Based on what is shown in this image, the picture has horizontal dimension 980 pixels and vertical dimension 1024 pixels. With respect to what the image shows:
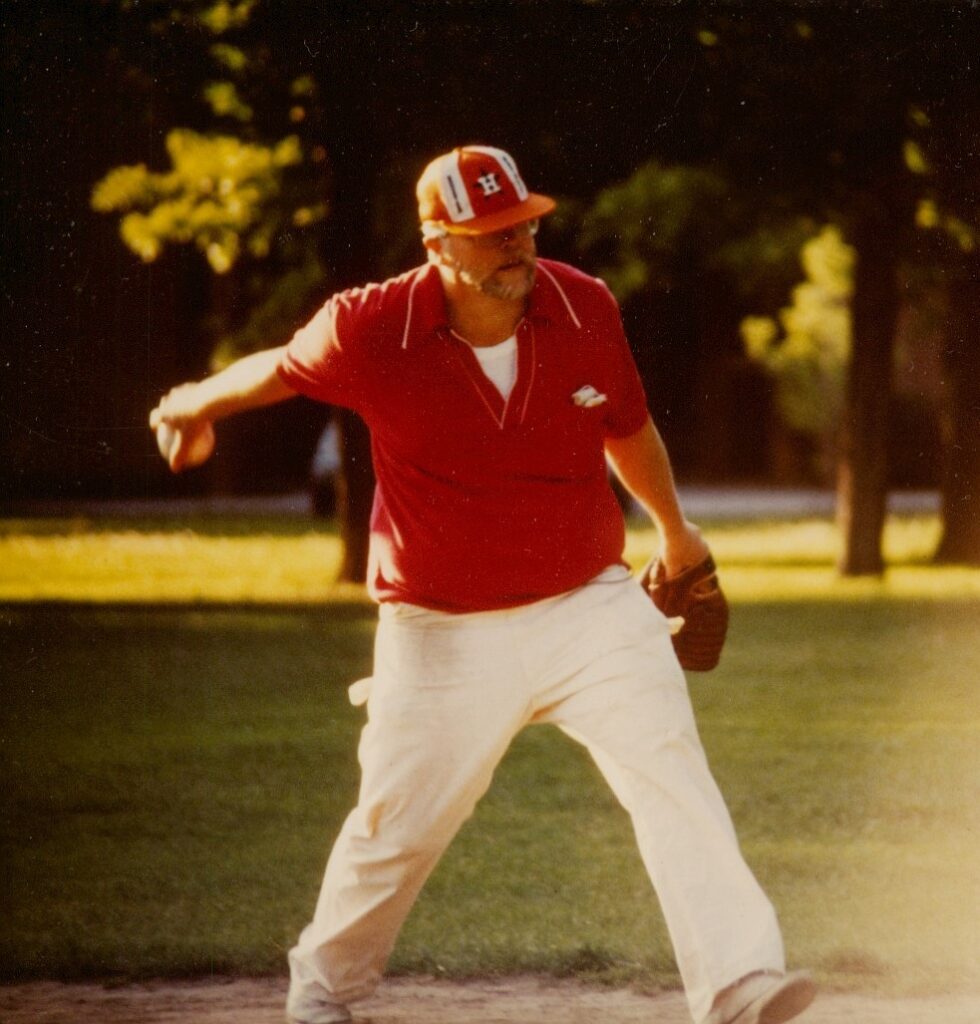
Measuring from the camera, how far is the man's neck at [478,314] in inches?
214

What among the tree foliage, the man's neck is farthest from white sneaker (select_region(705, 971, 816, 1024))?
the tree foliage

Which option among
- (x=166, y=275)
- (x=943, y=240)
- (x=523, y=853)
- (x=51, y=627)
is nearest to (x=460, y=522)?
(x=523, y=853)

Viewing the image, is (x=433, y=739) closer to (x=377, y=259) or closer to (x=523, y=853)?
(x=523, y=853)

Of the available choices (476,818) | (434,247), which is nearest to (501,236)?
(434,247)

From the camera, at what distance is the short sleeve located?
212 inches

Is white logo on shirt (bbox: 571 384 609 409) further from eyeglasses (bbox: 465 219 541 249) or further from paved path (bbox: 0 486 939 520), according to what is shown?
paved path (bbox: 0 486 939 520)

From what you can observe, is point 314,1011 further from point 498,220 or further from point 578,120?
point 578,120

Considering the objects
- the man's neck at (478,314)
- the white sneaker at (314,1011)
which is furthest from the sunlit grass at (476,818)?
the man's neck at (478,314)

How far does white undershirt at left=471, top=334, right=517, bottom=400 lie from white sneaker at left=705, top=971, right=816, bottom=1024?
57.9 inches

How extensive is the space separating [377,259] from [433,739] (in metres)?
14.6

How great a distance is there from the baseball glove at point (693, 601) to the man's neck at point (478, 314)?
0.96 m

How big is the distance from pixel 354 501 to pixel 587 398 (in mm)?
14565

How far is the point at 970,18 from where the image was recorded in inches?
537

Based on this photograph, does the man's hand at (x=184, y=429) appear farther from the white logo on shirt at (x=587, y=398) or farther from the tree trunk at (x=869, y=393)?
the tree trunk at (x=869, y=393)
